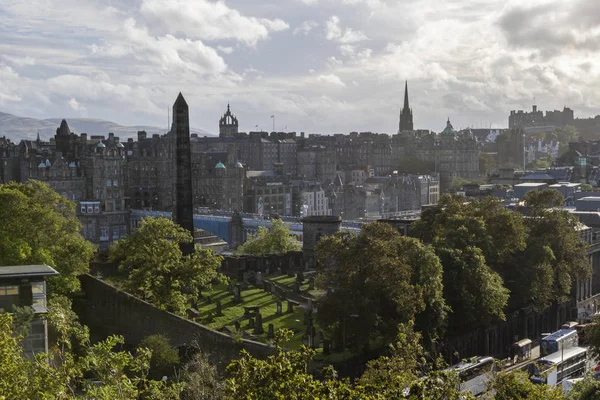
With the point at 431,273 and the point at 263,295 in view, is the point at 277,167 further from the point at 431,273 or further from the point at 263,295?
the point at 431,273

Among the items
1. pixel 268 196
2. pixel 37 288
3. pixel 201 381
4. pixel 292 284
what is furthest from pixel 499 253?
pixel 268 196

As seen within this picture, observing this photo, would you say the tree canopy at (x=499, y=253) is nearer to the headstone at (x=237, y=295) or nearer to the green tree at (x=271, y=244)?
the headstone at (x=237, y=295)

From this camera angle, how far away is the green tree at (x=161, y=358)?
134 feet

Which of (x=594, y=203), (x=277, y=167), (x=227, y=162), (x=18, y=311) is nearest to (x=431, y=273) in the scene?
(x=18, y=311)

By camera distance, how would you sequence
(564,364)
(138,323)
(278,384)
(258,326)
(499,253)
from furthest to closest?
(499,253) → (564,364) → (258,326) → (138,323) → (278,384)

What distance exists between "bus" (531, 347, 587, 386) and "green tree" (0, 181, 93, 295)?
24.7 m

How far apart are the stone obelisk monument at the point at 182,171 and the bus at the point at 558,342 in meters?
22.9

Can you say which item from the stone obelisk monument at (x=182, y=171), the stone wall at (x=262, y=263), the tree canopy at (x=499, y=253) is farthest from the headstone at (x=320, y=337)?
the stone wall at (x=262, y=263)

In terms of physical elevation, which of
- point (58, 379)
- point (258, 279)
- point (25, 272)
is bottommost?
point (258, 279)

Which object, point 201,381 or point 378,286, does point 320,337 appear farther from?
point 201,381

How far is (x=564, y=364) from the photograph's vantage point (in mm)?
50062

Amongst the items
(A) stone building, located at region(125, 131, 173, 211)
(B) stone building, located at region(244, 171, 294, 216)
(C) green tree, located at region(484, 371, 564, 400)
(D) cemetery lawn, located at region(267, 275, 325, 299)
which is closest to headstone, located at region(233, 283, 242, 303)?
(D) cemetery lawn, located at region(267, 275, 325, 299)

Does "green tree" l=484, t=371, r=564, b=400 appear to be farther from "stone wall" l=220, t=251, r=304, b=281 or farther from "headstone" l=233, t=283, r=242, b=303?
"stone wall" l=220, t=251, r=304, b=281

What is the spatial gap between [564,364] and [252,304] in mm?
19040
